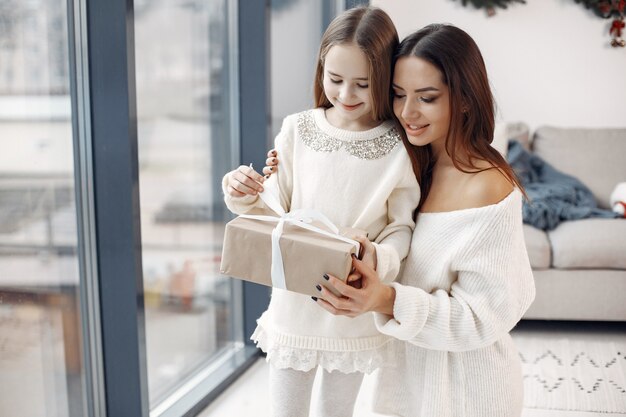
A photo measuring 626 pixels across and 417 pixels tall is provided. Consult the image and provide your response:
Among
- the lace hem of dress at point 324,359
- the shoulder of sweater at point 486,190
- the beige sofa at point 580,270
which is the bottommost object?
the beige sofa at point 580,270

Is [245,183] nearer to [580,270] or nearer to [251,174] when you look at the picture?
[251,174]

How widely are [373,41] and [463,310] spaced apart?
0.52m

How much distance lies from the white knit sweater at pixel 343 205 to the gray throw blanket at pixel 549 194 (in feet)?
5.92

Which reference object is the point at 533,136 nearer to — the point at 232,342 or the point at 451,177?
the point at 232,342

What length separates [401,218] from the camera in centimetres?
139

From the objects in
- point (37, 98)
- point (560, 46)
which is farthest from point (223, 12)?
point (560, 46)

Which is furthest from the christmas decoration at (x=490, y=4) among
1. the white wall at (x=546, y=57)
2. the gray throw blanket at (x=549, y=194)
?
the gray throw blanket at (x=549, y=194)

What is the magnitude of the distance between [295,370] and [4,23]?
3.07ft

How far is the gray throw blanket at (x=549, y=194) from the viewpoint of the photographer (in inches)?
127

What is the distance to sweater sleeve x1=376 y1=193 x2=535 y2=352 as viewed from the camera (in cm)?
130

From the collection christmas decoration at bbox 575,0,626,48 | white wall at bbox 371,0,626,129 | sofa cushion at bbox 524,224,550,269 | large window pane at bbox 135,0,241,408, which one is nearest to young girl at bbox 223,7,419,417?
large window pane at bbox 135,0,241,408

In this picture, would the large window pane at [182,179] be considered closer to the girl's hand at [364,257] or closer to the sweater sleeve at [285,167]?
the sweater sleeve at [285,167]

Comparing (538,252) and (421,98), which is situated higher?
(421,98)

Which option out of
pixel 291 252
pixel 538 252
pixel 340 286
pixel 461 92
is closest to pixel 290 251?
pixel 291 252
